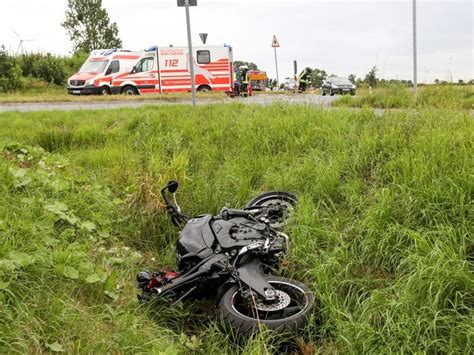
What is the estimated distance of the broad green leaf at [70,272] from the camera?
321 centimetres

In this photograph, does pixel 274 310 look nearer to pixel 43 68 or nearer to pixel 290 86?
pixel 290 86

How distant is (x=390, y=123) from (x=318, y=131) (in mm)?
863

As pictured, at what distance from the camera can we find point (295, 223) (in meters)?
4.27

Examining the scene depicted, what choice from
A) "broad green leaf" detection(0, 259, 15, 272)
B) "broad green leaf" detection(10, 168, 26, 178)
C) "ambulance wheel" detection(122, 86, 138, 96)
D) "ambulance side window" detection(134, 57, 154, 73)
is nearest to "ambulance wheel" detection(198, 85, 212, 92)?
"ambulance side window" detection(134, 57, 154, 73)

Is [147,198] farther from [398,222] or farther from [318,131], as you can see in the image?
[398,222]

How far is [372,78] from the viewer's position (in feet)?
26.1

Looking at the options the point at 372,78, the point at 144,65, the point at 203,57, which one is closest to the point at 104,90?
the point at 144,65

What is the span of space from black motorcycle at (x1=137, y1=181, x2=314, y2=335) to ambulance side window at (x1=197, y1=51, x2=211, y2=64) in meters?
21.0

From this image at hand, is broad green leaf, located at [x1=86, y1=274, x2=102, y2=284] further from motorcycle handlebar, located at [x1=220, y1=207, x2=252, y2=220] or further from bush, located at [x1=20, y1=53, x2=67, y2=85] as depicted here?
bush, located at [x1=20, y1=53, x2=67, y2=85]

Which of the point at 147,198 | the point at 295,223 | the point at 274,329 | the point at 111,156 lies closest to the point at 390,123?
the point at 295,223

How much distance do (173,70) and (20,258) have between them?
2186 cm

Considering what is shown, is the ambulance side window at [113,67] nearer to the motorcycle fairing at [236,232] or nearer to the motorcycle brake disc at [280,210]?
→ the motorcycle brake disc at [280,210]

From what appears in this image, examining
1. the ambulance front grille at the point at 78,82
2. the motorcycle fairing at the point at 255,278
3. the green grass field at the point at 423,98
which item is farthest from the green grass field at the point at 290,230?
the ambulance front grille at the point at 78,82

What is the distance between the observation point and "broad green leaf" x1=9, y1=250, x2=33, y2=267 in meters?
3.02
